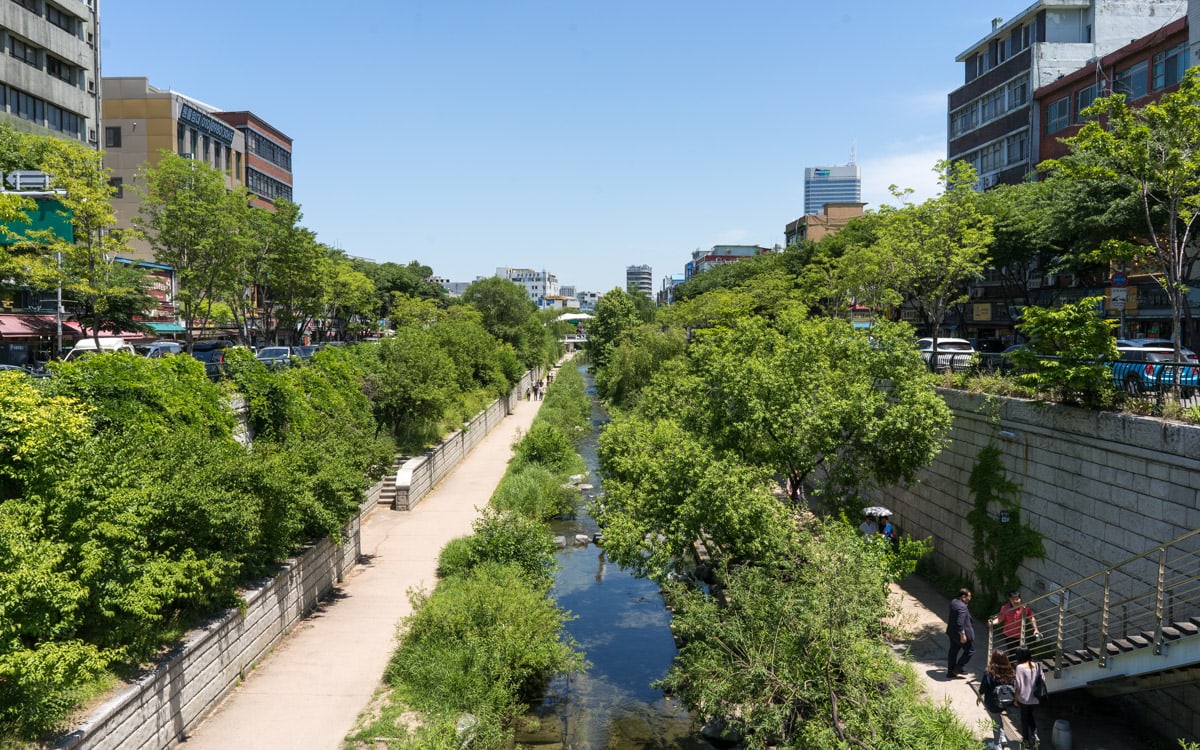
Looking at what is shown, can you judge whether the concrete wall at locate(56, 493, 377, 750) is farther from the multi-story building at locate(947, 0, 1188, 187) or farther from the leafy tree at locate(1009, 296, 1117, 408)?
the multi-story building at locate(947, 0, 1188, 187)

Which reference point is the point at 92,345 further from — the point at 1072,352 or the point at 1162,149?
the point at 1162,149

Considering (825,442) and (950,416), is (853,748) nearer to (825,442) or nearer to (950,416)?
(825,442)

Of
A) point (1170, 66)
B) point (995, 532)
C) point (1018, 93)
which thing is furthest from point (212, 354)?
point (1018, 93)

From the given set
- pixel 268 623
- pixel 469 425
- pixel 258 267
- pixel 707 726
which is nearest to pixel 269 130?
pixel 258 267

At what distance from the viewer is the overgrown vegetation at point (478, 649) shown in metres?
12.9

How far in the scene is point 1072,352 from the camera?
47.6 ft

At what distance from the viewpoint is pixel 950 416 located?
17203mm

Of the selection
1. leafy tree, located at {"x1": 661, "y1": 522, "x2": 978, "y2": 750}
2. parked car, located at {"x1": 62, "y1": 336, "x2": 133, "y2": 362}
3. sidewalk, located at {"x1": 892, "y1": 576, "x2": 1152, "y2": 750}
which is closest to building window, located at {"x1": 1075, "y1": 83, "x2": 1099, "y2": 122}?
sidewalk, located at {"x1": 892, "y1": 576, "x2": 1152, "y2": 750}

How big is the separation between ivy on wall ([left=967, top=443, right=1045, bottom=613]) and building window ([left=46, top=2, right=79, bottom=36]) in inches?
1836

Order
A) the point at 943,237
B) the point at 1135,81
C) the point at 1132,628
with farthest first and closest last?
the point at 1135,81
the point at 943,237
the point at 1132,628

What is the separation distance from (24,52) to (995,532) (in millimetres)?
45719

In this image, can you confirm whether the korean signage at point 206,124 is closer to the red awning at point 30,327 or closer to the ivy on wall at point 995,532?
the red awning at point 30,327

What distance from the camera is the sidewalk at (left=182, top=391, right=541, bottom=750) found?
12.8 m

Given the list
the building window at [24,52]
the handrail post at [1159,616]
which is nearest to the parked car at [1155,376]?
the handrail post at [1159,616]
